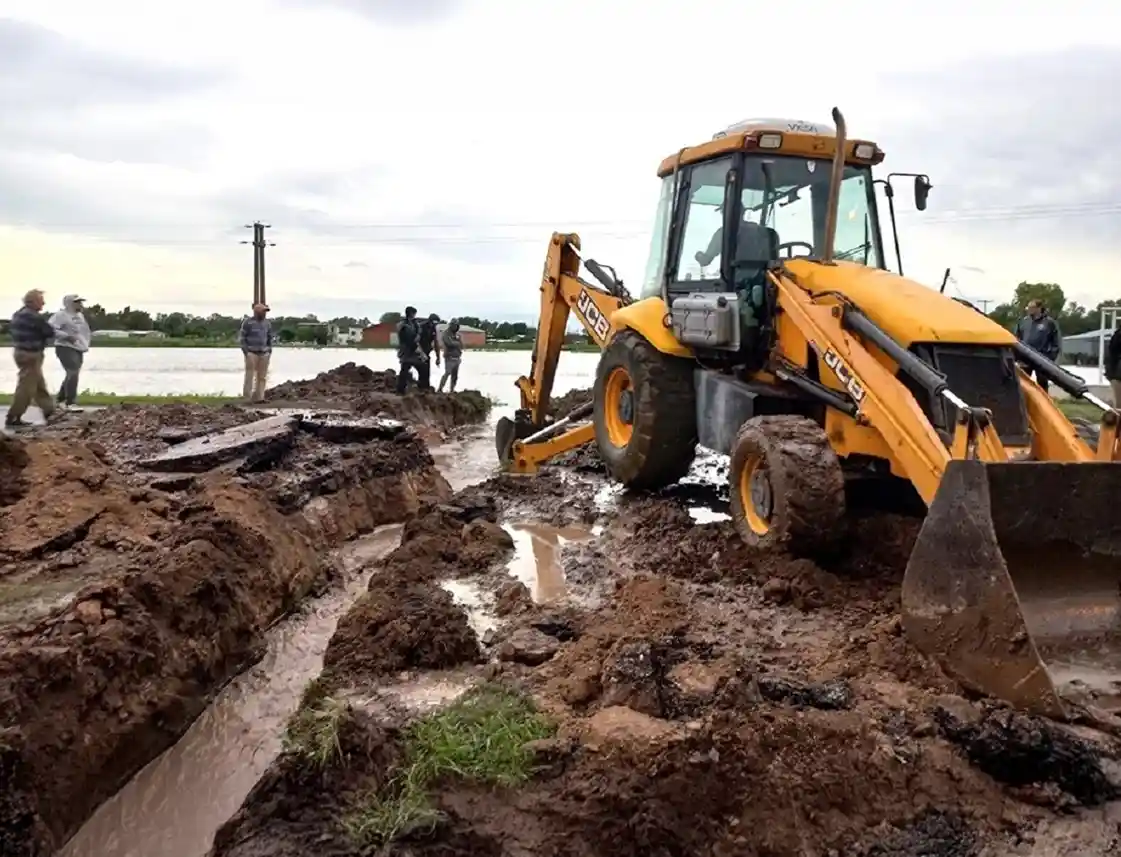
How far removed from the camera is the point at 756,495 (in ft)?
22.1

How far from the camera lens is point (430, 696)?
441 centimetres

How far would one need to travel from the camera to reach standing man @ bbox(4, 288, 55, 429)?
1219 cm

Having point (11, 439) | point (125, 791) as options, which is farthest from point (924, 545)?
point (11, 439)

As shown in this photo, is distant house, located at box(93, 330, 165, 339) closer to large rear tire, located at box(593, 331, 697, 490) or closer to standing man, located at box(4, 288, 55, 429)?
standing man, located at box(4, 288, 55, 429)

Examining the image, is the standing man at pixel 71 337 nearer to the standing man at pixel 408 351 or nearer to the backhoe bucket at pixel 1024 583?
the standing man at pixel 408 351

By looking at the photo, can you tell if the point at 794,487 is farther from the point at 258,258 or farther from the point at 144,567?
the point at 258,258

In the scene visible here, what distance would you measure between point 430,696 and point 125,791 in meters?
1.23

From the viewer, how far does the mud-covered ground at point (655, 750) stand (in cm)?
318

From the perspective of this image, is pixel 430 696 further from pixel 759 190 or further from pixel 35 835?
pixel 759 190

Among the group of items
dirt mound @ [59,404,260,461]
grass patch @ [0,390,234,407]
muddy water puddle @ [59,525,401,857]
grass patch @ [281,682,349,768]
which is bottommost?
muddy water puddle @ [59,525,401,857]

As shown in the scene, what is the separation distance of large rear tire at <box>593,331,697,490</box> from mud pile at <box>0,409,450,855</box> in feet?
6.23

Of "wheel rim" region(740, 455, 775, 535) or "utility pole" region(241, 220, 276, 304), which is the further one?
"utility pole" region(241, 220, 276, 304)

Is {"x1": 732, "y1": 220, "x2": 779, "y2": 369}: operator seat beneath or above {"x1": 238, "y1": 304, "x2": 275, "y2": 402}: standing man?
above

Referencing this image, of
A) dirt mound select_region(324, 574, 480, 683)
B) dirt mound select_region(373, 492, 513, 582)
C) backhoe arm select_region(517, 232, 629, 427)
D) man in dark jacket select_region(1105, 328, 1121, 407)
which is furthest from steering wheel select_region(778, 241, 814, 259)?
man in dark jacket select_region(1105, 328, 1121, 407)
